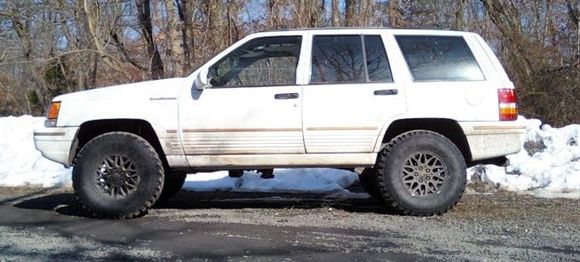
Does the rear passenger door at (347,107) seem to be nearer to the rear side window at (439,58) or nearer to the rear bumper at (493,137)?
the rear side window at (439,58)

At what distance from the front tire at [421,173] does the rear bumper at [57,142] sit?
3266mm

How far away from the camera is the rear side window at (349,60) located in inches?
282

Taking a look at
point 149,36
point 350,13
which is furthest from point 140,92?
point 149,36

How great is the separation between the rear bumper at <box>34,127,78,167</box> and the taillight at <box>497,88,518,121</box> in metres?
4.42

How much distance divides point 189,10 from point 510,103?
1217cm

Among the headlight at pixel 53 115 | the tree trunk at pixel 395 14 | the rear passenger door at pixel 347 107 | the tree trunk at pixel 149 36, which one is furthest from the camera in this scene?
the tree trunk at pixel 149 36

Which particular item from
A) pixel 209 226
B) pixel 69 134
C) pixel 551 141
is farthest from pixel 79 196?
pixel 551 141

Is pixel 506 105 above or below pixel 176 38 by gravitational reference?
below

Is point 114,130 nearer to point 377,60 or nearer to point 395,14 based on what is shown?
point 377,60

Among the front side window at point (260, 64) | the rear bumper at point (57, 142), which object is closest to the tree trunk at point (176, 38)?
the rear bumper at point (57, 142)

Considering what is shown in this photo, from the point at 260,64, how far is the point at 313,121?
88 cm

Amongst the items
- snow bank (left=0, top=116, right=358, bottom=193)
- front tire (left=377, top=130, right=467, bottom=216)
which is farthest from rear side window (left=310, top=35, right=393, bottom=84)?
snow bank (left=0, top=116, right=358, bottom=193)

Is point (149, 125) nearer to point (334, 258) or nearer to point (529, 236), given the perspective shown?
point (334, 258)

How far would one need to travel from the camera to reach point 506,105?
23.2 ft
